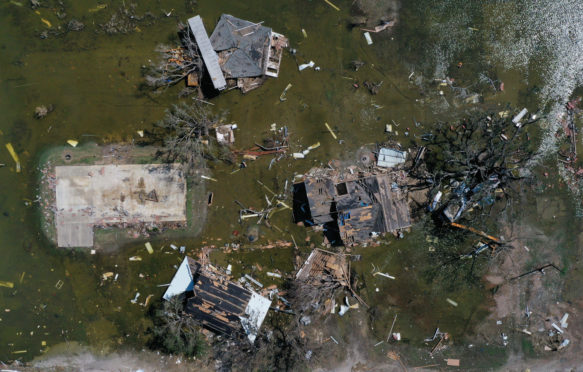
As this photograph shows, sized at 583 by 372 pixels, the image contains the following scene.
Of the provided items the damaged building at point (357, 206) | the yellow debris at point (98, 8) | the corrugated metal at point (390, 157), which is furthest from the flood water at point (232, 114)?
the damaged building at point (357, 206)

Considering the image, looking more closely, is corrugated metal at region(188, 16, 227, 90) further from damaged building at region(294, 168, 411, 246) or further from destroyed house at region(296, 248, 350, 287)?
destroyed house at region(296, 248, 350, 287)

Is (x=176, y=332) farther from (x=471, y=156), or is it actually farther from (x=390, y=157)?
(x=471, y=156)

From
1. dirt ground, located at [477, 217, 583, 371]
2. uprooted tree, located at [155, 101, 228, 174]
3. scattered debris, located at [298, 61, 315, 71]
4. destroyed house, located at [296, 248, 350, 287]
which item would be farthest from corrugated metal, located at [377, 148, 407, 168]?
uprooted tree, located at [155, 101, 228, 174]

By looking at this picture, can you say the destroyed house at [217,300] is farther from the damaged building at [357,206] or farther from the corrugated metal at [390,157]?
the corrugated metal at [390,157]

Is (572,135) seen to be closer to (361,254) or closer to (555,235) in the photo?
(555,235)

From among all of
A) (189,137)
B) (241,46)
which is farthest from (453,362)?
(241,46)
